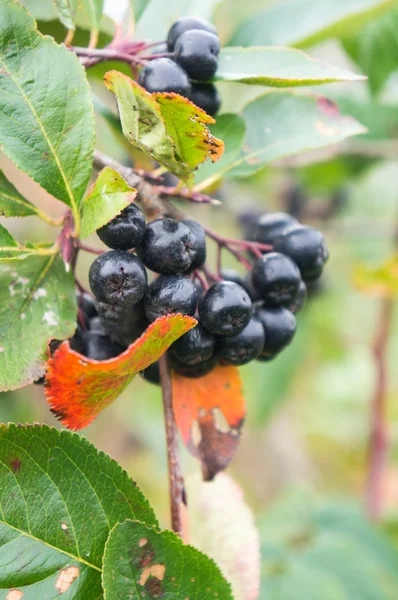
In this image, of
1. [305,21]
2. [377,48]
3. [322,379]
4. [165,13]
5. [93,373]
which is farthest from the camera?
[322,379]

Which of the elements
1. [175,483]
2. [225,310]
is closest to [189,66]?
[225,310]

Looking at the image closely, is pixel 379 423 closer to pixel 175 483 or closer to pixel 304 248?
pixel 304 248

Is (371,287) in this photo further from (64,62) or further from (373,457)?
(64,62)

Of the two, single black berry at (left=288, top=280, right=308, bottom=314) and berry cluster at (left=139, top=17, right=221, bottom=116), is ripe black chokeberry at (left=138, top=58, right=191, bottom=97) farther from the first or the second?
single black berry at (left=288, top=280, right=308, bottom=314)

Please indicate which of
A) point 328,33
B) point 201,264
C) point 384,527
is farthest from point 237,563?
point 384,527

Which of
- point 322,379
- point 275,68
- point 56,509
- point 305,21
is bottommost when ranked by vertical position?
point 322,379

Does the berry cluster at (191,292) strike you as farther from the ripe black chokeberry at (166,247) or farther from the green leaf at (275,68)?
the green leaf at (275,68)
